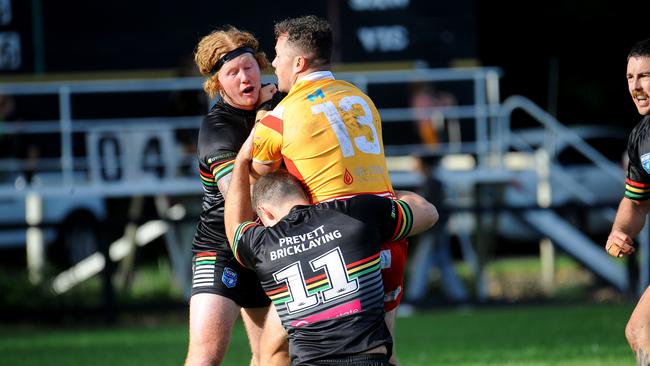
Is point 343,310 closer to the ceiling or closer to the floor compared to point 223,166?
closer to the floor

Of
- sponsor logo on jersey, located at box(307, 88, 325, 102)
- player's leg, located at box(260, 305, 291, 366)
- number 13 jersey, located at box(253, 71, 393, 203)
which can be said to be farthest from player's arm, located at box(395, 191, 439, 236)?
player's leg, located at box(260, 305, 291, 366)

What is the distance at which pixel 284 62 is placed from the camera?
18.5 feet

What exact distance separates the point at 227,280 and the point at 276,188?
1162mm

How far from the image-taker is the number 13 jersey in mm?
5441

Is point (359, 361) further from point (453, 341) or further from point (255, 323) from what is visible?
point (453, 341)

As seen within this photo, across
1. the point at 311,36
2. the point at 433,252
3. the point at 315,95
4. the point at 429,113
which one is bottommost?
the point at 433,252

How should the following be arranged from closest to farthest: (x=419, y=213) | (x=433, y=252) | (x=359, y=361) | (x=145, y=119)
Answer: (x=359, y=361), (x=419, y=213), (x=433, y=252), (x=145, y=119)

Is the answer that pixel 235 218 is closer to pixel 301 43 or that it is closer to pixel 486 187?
pixel 301 43

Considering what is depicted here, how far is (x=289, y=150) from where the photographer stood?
5484 millimetres

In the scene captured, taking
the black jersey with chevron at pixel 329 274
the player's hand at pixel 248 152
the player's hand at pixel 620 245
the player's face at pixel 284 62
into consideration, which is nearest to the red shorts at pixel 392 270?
the black jersey with chevron at pixel 329 274

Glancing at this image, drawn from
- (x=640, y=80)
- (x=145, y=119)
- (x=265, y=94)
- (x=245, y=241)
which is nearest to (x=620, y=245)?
(x=640, y=80)

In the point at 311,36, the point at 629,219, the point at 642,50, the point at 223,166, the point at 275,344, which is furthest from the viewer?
the point at 629,219

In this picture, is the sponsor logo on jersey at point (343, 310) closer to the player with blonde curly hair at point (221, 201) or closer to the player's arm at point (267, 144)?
the player's arm at point (267, 144)

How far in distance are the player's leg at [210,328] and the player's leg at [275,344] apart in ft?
1.08
